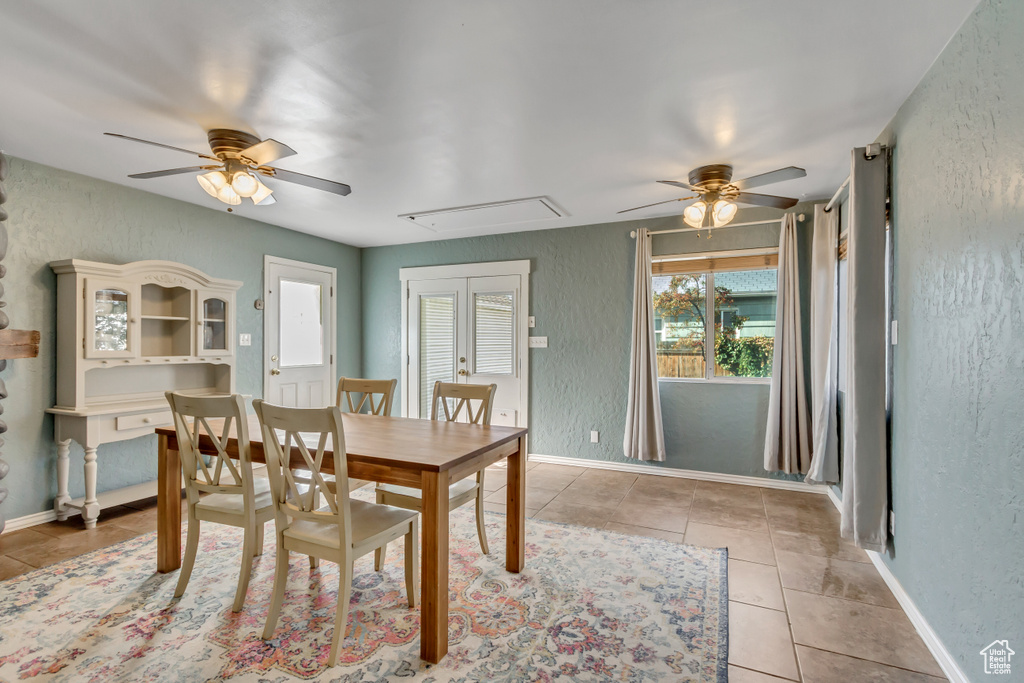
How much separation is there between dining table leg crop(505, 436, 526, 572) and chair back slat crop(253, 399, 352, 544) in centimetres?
92

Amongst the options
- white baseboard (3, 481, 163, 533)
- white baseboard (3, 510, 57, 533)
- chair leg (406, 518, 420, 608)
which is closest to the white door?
white baseboard (3, 481, 163, 533)

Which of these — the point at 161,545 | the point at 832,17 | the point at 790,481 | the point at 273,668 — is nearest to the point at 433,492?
the point at 273,668

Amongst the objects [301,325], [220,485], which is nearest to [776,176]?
[220,485]

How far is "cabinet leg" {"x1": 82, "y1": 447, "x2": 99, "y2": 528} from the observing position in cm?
319

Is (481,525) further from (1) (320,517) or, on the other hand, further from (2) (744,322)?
(2) (744,322)

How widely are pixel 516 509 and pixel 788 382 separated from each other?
8.63 ft

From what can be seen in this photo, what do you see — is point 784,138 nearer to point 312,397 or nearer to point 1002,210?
point 1002,210

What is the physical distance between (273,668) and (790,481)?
3.97m

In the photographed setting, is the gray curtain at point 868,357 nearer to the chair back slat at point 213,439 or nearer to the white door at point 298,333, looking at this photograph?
the chair back slat at point 213,439

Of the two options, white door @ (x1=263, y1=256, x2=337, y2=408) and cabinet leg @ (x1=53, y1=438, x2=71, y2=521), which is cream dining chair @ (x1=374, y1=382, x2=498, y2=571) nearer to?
cabinet leg @ (x1=53, y1=438, x2=71, y2=521)

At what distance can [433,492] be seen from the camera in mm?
1918

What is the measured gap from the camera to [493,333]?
532 cm

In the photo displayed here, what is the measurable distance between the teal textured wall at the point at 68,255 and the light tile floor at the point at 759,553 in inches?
14.0

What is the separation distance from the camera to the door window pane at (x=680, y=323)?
452 cm
